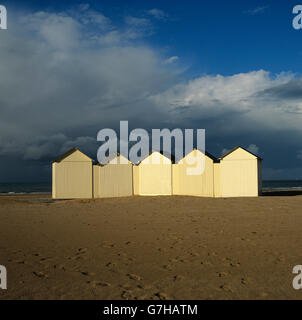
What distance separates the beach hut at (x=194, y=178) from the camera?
23.8 meters

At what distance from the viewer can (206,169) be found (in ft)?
78.3

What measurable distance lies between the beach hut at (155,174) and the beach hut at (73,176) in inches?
148

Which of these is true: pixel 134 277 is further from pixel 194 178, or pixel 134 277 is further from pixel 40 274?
pixel 194 178

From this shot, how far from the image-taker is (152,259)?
22.4 ft

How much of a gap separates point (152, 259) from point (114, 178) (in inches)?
743

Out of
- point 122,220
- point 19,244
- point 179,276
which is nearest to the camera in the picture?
point 179,276

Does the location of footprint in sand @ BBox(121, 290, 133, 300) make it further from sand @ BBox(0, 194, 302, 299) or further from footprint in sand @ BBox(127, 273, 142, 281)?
footprint in sand @ BBox(127, 273, 142, 281)

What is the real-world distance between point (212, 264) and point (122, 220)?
6252 millimetres

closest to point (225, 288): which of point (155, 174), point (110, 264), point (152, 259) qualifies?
point (152, 259)

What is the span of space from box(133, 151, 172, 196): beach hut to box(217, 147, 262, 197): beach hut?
394cm

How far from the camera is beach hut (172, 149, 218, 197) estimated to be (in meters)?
23.8

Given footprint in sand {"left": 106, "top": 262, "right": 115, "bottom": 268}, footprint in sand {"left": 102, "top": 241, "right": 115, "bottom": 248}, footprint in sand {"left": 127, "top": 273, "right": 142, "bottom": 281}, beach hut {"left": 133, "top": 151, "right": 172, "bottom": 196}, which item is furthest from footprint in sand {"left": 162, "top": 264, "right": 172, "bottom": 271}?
beach hut {"left": 133, "top": 151, "right": 172, "bottom": 196}
